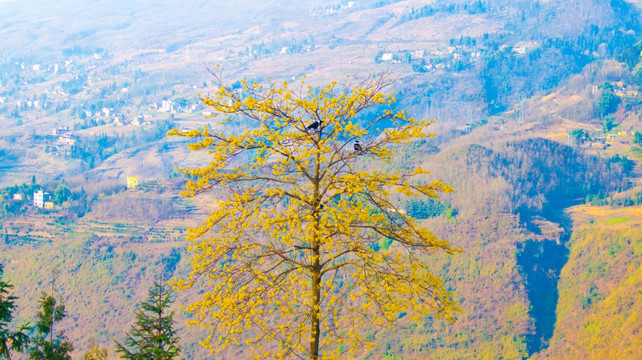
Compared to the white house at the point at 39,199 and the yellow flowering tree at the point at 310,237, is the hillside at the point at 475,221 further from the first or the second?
the yellow flowering tree at the point at 310,237

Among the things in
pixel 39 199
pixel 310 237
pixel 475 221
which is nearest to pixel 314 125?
pixel 310 237

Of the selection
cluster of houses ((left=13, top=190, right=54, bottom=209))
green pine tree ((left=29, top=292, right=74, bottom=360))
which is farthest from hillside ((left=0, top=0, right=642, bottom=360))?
green pine tree ((left=29, top=292, right=74, bottom=360))

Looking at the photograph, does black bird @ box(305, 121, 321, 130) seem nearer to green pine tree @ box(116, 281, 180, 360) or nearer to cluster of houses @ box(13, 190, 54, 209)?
green pine tree @ box(116, 281, 180, 360)

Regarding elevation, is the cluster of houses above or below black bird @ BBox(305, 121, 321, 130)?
below

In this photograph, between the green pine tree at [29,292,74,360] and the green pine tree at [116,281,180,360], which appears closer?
the green pine tree at [116,281,180,360]

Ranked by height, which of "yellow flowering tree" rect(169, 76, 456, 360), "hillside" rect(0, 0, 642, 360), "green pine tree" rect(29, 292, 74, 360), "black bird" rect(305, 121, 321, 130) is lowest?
"hillside" rect(0, 0, 642, 360)

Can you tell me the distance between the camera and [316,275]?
1261 centimetres

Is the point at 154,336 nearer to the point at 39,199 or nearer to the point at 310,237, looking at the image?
the point at 310,237

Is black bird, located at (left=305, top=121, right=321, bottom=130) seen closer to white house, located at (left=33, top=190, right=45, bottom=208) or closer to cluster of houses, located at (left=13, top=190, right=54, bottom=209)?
cluster of houses, located at (left=13, top=190, right=54, bottom=209)

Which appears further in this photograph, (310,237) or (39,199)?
(39,199)

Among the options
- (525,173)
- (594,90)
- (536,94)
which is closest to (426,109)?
(536,94)

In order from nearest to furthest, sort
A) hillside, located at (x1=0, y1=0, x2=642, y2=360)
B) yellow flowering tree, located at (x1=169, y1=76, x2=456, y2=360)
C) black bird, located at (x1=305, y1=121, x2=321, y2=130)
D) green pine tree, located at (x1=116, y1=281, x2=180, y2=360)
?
yellow flowering tree, located at (x1=169, y1=76, x2=456, y2=360), black bird, located at (x1=305, y1=121, x2=321, y2=130), green pine tree, located at (x1=116, y1=281, x2=180, y2=360), hillside, located at (x1=0, y1=0, x2=642, y2=360)

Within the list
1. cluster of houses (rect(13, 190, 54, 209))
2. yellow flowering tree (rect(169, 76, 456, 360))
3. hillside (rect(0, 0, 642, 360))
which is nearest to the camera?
yellow flowering tree (rect(169, 76, 456, 360))

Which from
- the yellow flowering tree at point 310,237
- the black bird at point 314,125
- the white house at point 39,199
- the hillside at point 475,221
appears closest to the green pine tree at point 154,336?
the yellow flowering tree at point 310,237
